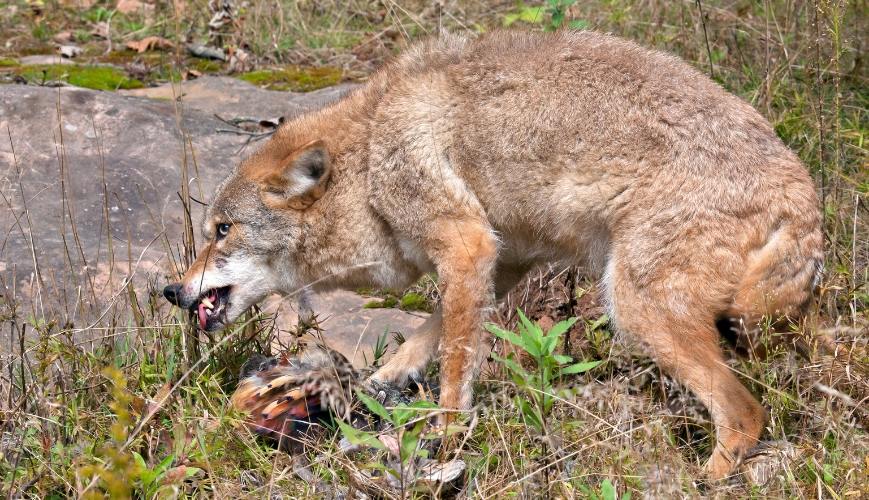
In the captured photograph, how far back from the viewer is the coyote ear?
5.29 m

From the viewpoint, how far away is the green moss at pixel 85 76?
8795mm

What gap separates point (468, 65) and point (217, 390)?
2.10m

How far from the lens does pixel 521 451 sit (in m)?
4.43

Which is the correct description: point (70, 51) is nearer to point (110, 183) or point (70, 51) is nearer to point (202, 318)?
point (110, 183)

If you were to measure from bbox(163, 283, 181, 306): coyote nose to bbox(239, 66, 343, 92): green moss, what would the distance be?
13.4ft

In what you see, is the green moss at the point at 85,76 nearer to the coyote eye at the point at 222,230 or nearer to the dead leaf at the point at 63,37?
the dead leaf at the point at 63,37

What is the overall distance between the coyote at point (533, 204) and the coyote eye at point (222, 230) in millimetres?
13

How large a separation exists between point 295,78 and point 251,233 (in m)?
4.19

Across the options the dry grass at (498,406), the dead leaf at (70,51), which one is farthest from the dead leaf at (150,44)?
the dry grass at (498,406)

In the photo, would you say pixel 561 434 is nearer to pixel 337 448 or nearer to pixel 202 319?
pixel 337 448

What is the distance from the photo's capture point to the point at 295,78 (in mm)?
9383

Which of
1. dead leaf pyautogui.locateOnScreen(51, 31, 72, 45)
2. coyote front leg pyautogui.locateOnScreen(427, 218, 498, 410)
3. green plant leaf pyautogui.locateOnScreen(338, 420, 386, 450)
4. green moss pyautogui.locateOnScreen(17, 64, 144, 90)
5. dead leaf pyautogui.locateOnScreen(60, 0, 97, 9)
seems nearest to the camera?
green plant leaf pyautogui.locateOnScreen(338, 420, 386, 450)

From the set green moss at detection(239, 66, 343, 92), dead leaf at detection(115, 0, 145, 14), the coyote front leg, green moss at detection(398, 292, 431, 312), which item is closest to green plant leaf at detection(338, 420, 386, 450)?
the coyote front leg

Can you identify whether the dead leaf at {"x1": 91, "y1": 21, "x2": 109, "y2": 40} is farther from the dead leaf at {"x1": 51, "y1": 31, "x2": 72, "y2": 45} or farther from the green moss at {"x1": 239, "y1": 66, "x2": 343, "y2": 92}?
the green moss at {"x1": 239, "y1": 66, "x2": 343, "y2": 92}
